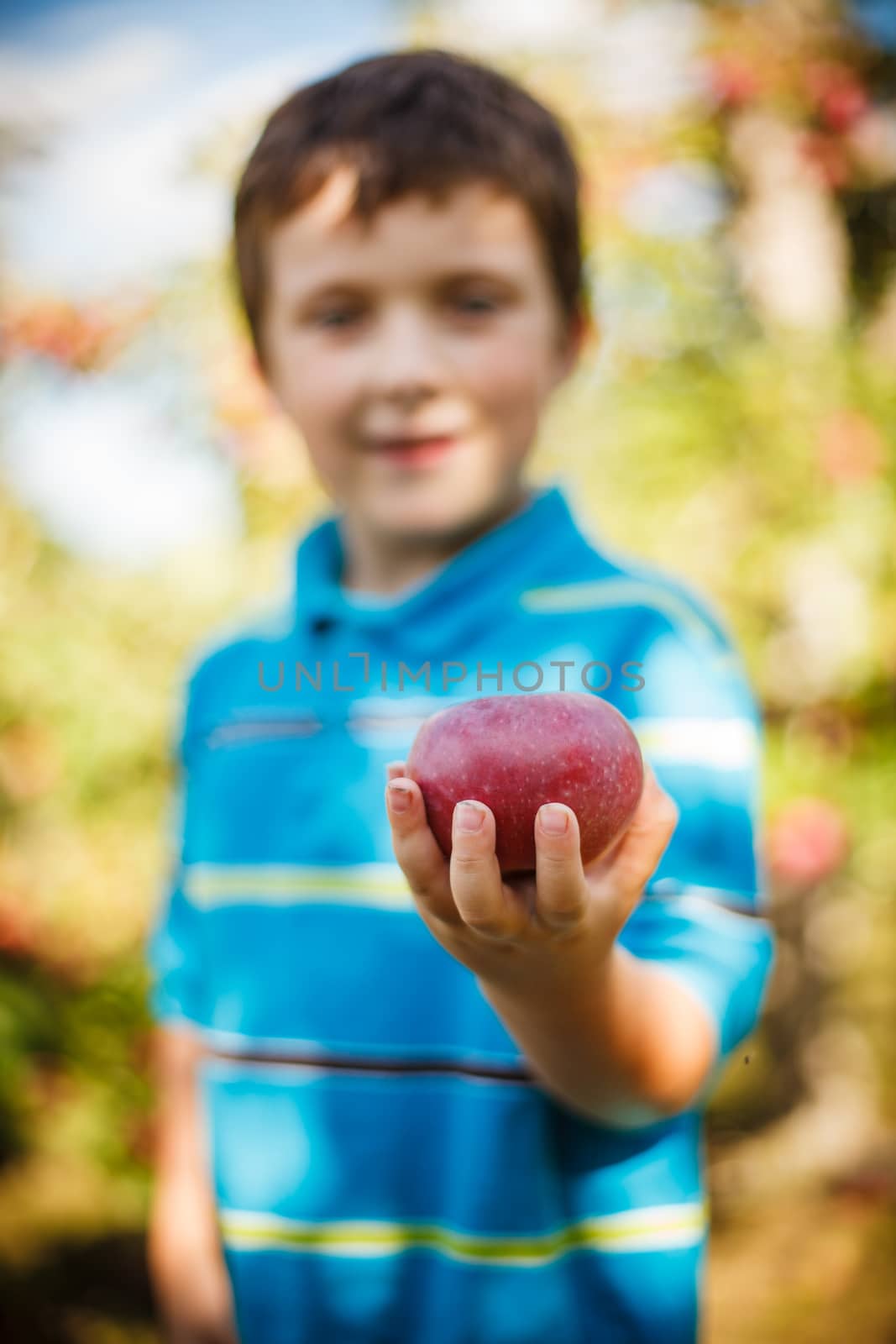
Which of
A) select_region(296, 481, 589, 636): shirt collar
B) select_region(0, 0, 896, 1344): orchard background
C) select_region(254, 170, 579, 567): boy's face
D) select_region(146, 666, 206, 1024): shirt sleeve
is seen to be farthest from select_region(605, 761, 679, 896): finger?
select_region(0, 0, 896, 1344): orchard background

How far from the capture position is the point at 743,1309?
8.16ft

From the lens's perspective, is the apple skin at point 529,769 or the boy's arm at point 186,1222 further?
the boy's arm at point 186,1222

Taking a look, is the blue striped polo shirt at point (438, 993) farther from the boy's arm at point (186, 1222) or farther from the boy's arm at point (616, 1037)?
the boy's arm at point (186, 1222)

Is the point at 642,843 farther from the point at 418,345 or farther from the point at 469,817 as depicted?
the point at 418,345

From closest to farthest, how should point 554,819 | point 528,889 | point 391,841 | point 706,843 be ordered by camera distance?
point 554,819 < point 528,889 < point 391,841 < point 706,843

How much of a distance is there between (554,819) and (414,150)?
0.87 m

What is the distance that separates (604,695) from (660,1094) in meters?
0.39

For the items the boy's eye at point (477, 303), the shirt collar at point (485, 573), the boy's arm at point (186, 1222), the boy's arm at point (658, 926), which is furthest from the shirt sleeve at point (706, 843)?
the boy's arm at point (186, 1222)

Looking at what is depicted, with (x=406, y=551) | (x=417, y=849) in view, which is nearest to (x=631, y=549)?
(x=406, y=551)

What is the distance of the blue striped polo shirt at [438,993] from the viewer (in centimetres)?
103

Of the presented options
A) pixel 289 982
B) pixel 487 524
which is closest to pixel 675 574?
pixel 487 524

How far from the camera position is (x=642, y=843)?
0.78 metres

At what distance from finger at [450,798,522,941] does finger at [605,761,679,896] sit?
11cm

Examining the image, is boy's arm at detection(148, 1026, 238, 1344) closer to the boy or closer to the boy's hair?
the boy
